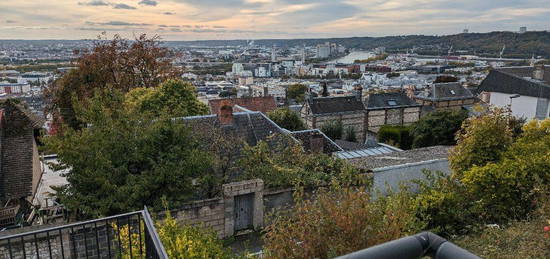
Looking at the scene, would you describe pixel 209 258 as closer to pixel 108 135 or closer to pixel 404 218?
pixel 404 218

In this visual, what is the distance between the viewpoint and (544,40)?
164375mm

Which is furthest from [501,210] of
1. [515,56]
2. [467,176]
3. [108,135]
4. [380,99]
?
[515,56]

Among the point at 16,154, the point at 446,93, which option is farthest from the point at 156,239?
the point at 446,93

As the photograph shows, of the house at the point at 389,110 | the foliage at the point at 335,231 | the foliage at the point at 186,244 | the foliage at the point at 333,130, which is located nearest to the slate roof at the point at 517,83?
the house at the point at 389,110

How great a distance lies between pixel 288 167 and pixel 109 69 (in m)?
16.7

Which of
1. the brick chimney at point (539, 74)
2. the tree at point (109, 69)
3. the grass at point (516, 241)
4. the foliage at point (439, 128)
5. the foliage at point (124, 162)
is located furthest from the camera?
the brick chimney at point (539, 74)

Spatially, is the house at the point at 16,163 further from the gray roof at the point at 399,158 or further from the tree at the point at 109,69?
the gray roof at the point at 399,158

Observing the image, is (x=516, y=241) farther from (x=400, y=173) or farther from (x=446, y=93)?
(x=446, y=93)

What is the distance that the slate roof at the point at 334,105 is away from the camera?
3497cm

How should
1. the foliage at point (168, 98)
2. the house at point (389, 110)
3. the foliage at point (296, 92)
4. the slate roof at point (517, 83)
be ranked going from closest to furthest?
the foliage at point (168, 98) < the slate roof at point (517, 83) < the house at point (389, 110) < the foliage at point (296, 92)

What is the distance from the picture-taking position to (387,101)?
38156 mm

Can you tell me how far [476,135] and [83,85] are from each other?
68.4ft

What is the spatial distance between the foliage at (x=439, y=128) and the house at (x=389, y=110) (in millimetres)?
10598

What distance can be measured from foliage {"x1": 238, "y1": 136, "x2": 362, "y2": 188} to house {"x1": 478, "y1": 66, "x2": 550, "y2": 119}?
50.5 ft
